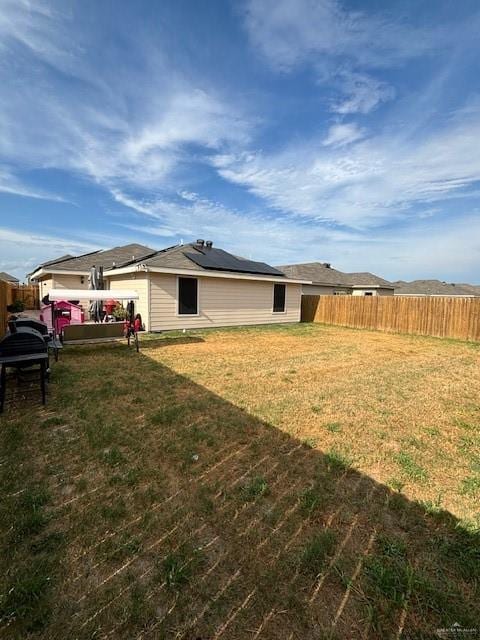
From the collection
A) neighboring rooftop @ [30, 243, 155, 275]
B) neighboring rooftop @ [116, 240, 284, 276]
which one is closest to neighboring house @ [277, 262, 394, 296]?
neighboring rooftop @ [116, 240, 284, 276]

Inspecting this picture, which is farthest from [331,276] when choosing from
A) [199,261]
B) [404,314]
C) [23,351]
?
[23,351]

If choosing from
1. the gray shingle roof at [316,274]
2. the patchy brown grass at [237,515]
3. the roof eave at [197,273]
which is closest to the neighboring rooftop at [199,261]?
the roof eave at [197,273]

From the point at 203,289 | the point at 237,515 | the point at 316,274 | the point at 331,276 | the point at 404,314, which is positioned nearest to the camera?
the point at 237,515

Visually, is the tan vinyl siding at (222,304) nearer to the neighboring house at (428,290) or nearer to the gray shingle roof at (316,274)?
the gray shingle roof at (316,274)

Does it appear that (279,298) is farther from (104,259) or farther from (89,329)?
(104,259)

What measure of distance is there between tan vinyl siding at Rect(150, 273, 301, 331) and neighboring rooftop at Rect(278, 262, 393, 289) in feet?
25.5

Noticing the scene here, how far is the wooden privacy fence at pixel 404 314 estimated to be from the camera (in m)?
12.4

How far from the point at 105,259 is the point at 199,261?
33.7 ft

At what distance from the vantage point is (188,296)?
12430mm

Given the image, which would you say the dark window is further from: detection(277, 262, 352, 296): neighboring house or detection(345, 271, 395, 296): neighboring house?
detection(345, 271, 395, 296): neighboring house

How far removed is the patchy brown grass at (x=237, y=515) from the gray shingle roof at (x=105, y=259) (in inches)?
587

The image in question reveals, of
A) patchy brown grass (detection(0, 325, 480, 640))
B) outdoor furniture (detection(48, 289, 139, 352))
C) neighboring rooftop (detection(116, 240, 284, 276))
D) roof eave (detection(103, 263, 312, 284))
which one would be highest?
neighboring rooftop (detection(116, 240, 284, 276))

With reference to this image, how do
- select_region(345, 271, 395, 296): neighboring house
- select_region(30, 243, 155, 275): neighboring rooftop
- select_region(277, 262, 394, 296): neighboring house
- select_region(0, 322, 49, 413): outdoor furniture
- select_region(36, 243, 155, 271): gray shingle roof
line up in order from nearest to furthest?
select_region(0, 322, 49, 413): outdoor furniture → select_region(30, 243, 155, 275): neighboring rooftop → select_region(36, 243, 155, 271): gray shingle roof → select_region(277, 262, 394, 296): neighboring house → select_region(345, 271, 395, 296): neighboring house

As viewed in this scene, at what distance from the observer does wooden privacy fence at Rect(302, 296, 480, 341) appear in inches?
488
